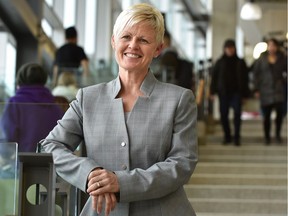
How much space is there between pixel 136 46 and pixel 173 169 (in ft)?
1.29

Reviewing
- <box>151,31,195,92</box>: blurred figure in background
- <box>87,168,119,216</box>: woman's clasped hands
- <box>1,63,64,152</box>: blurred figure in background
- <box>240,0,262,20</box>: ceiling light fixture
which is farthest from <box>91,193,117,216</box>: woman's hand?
<box>240,0,262,20</box>: ceiling light fixture

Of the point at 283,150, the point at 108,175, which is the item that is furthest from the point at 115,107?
the point at 283,150

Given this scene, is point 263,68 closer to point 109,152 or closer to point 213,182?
point 213,182

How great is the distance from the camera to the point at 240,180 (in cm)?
1019

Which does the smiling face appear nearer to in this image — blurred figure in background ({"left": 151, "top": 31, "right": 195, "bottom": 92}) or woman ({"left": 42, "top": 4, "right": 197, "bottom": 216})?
woman ({"left": 42, "top": 4, "right": 197, "bottom": 216})

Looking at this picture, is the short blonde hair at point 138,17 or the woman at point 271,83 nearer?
the short blonde hair at point 138,17

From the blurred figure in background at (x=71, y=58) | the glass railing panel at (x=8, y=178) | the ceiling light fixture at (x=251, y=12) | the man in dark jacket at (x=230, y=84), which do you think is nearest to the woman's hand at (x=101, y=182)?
the glass railing panel at (x=8, y=178)

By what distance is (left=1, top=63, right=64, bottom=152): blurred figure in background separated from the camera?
171 inches

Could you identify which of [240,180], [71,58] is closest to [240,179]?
[240,180]

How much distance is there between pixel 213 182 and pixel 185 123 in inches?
286

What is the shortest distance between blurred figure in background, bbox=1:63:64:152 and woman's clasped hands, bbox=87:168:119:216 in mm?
1271

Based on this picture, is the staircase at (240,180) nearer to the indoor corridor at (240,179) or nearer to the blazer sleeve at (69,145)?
the indoor corridor at (240,179)

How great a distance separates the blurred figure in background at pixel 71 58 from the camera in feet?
43.2

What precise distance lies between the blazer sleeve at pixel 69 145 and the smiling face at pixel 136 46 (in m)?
0.20
